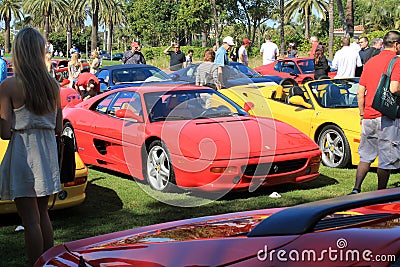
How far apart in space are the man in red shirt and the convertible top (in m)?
4.72

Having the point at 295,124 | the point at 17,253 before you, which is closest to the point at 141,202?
the point at 17,253

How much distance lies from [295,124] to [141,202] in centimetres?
369

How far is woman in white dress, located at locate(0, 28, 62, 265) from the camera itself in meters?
4.41

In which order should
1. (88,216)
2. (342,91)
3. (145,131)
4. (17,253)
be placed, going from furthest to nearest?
(342,91) < (145,131) < (88,216) < (17,253)

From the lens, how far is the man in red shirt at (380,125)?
6906 mm

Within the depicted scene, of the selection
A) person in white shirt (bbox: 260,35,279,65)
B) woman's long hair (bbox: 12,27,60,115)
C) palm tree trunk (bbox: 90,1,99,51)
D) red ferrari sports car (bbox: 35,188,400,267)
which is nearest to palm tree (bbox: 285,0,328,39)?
palm tree trunk (bbox: 90,1,99,51)

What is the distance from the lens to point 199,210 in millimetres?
6816

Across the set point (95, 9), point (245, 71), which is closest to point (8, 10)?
point (95, 9)

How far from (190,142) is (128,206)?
3.32 feet

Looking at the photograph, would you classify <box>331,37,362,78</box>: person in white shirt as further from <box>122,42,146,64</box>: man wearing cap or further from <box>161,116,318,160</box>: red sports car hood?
<box>161,116,318,160</box>: red sports car hood

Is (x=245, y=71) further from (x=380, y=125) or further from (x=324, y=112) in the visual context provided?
(x=380, y=125)

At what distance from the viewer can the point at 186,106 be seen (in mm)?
8141

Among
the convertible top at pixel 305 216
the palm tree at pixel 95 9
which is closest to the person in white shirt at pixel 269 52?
the convertible top at pixel 305 216

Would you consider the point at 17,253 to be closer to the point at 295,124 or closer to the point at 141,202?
the point at 141,202
